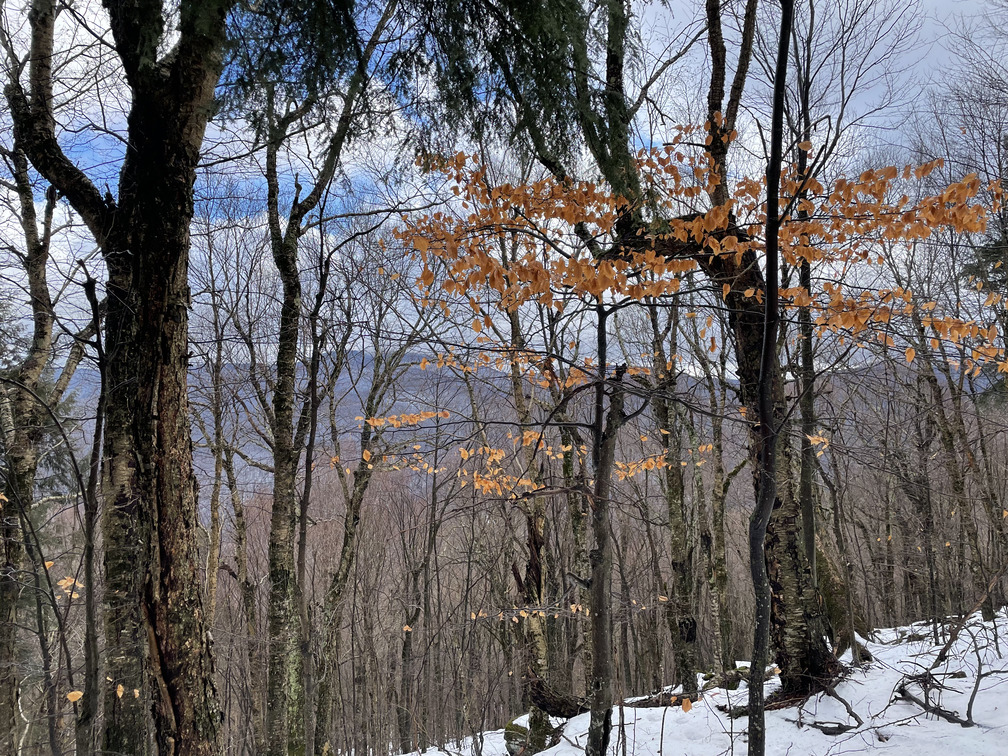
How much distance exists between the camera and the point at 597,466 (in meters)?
3.39

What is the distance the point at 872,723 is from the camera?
4520 mm

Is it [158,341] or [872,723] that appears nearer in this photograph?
[158,341]

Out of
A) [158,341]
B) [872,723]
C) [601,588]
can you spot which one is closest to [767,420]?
[601,588]

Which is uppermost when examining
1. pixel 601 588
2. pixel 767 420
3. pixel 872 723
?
pixel 767 420

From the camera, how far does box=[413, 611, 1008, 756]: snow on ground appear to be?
402 cm

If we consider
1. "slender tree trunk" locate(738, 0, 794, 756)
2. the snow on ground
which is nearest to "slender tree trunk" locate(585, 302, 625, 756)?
the snow on ground

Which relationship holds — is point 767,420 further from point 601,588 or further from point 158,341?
point 158,341

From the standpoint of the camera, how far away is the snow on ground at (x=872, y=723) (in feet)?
13.2

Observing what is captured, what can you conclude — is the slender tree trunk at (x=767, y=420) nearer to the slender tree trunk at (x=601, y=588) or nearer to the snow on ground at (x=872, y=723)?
the slender tree trunk at (x=601, y=588)

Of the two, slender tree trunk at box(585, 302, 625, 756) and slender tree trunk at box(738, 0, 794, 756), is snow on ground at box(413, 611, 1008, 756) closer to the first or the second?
slender tree trunk at box(585, 302, 625, 756)

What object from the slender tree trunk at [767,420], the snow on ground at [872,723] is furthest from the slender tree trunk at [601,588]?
the slender tree trunk at [767,420]

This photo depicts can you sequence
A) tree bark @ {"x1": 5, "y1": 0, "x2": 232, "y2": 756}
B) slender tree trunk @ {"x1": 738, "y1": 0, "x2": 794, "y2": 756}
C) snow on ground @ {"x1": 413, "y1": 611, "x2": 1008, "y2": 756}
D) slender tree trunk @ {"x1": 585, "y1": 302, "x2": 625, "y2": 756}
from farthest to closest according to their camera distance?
snow on ground @ {"x1": 413, "y1": 611, "x2": 1008, "y2": 756}
slender tree trunk @ {"x1": 585, "y1": 302, "x2": 625, "y2": 756}
tree bark @ {"x1": 5, "y1": 0, "x2": 232, "y2": 756}
slender tree trunk @ {"x1": 738, "y1": 0, "x2": 794, "y2": 756}

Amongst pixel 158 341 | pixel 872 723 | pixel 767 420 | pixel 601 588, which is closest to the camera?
pixel 767 420

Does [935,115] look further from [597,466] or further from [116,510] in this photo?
[116,510]
